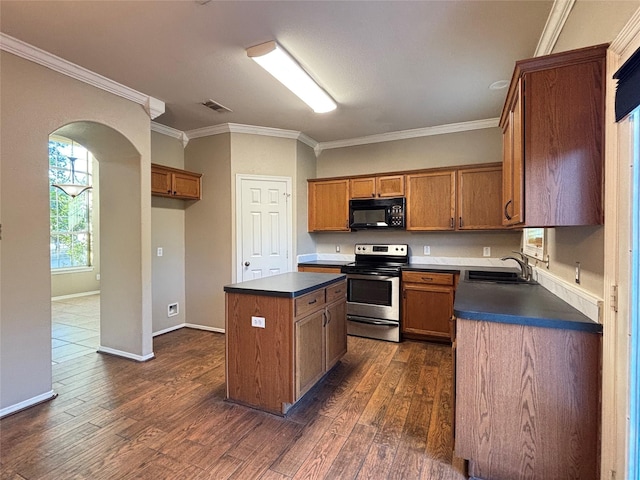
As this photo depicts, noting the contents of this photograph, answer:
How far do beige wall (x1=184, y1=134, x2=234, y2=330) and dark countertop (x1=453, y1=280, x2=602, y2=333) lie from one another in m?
3.00

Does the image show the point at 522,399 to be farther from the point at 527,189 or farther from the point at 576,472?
the point at 527,189

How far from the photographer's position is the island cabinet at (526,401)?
55.9 inches

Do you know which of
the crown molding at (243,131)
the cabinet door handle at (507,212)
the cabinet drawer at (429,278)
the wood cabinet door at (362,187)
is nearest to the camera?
the cabinet door handle at (507,212)

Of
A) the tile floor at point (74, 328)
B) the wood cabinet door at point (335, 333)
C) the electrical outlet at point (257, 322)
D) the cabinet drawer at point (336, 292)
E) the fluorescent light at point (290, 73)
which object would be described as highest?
the fluorescent light at point (290, 73)

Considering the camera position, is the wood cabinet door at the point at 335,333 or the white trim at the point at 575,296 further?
the wood cabinet door at the point at 335,333

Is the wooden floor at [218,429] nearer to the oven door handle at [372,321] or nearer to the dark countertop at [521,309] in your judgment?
the oven door handle at [372,321]

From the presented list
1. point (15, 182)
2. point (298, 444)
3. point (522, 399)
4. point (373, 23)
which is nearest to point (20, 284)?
point (15, 182)

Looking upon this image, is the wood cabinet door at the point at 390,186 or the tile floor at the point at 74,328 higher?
the wood cabinet door at the point at 390,186

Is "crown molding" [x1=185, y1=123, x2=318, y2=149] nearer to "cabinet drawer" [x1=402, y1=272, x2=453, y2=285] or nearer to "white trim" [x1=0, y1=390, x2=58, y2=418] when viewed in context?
"cabinet drawer" [x1=402, y1=272, x2=453, y2=285]

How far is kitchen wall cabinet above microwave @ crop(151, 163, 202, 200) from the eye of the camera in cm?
364

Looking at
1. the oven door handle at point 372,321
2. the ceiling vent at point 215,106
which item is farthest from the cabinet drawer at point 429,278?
the ceiling vent at point 215,106

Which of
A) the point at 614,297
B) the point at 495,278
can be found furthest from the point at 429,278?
the point at 614,297

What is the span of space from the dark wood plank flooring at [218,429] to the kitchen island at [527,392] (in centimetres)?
31

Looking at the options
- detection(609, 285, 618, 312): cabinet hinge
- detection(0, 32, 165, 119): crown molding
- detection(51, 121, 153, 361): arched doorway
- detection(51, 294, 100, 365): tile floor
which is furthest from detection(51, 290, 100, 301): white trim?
detection(609, 285, 618, 312): cabinet hinge
